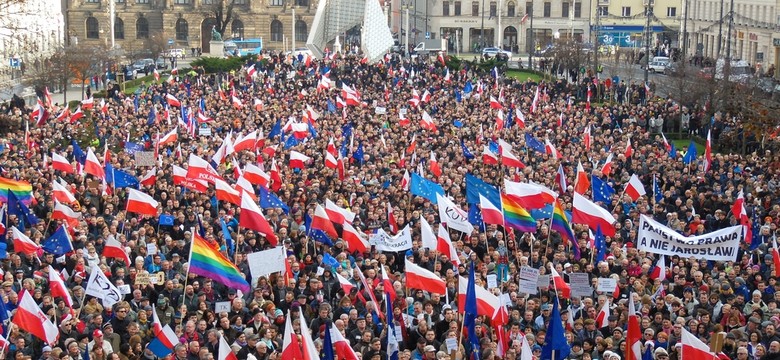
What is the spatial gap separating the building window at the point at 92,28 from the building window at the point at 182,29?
5800 mm

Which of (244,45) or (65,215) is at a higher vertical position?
(65,215)

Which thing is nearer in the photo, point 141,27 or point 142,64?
point 142,64

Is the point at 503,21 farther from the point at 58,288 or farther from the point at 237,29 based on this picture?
the point at 58,288

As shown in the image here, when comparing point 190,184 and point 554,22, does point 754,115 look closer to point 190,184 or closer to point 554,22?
point 190,184

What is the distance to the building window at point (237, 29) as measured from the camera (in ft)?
353

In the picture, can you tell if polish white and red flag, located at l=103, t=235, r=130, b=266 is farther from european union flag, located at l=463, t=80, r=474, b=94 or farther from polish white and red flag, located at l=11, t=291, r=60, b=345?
european union flag, located at l=463, t=80, r=474, b=94

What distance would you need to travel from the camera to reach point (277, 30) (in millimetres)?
107812

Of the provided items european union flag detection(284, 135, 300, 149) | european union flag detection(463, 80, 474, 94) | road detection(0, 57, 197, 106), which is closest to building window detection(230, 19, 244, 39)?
road detection(0, 57, 197, 106)

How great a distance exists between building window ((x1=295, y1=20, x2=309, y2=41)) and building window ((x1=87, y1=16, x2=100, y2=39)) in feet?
47.7

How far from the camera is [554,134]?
39438 mm

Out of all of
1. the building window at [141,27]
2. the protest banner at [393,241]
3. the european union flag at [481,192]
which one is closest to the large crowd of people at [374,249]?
A: the protest banner at [393,241]

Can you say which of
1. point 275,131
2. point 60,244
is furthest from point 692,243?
point 275,131

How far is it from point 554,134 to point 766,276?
18916mm

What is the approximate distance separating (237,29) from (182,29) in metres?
4.03
